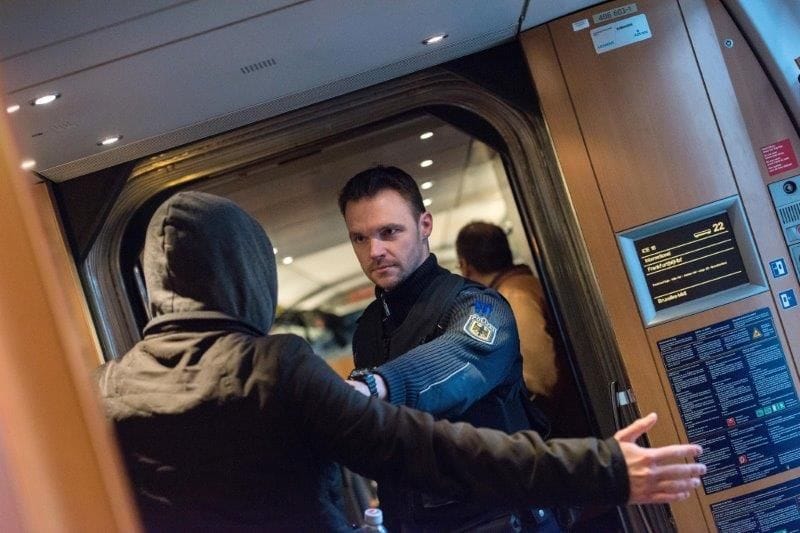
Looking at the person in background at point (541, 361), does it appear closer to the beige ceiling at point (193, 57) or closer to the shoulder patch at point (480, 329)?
the shoulder patch at point (480, 329)

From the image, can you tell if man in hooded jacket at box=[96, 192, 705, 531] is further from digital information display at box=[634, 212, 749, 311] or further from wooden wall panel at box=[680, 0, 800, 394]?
wooden wall panel at box=[680, 0, 800, 394]

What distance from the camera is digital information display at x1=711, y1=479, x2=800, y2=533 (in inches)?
103

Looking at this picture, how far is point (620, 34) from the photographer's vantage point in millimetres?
2658

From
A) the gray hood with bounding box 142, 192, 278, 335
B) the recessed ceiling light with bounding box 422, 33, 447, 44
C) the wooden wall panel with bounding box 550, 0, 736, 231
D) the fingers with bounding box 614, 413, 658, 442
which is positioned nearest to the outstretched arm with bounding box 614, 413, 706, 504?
the fingers with bounding box 614, 413, 658, 442

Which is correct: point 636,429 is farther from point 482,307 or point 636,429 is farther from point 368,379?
point 482,307

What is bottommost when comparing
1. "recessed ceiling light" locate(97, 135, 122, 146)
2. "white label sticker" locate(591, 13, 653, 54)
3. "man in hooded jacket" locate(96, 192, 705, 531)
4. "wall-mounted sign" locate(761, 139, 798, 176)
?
"man in hooded jacket" locate(96, 192, 705, 531)

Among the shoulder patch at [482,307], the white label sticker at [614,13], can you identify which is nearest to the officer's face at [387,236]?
the shoulder patch at [482,307]

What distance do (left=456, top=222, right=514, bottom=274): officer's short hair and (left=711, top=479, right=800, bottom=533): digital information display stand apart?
1.34 metres

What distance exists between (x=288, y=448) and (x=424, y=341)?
1.01 metres

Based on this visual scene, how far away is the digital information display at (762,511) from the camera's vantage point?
2.61m

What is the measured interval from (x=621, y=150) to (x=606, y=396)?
30.5 inches

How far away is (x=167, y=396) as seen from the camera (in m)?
1.45

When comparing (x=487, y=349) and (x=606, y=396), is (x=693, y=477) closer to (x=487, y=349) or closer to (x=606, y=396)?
(x=487, y=349)


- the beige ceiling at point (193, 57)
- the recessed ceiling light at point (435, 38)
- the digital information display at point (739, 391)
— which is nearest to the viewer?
the beige ceiling at point (193, 57)
